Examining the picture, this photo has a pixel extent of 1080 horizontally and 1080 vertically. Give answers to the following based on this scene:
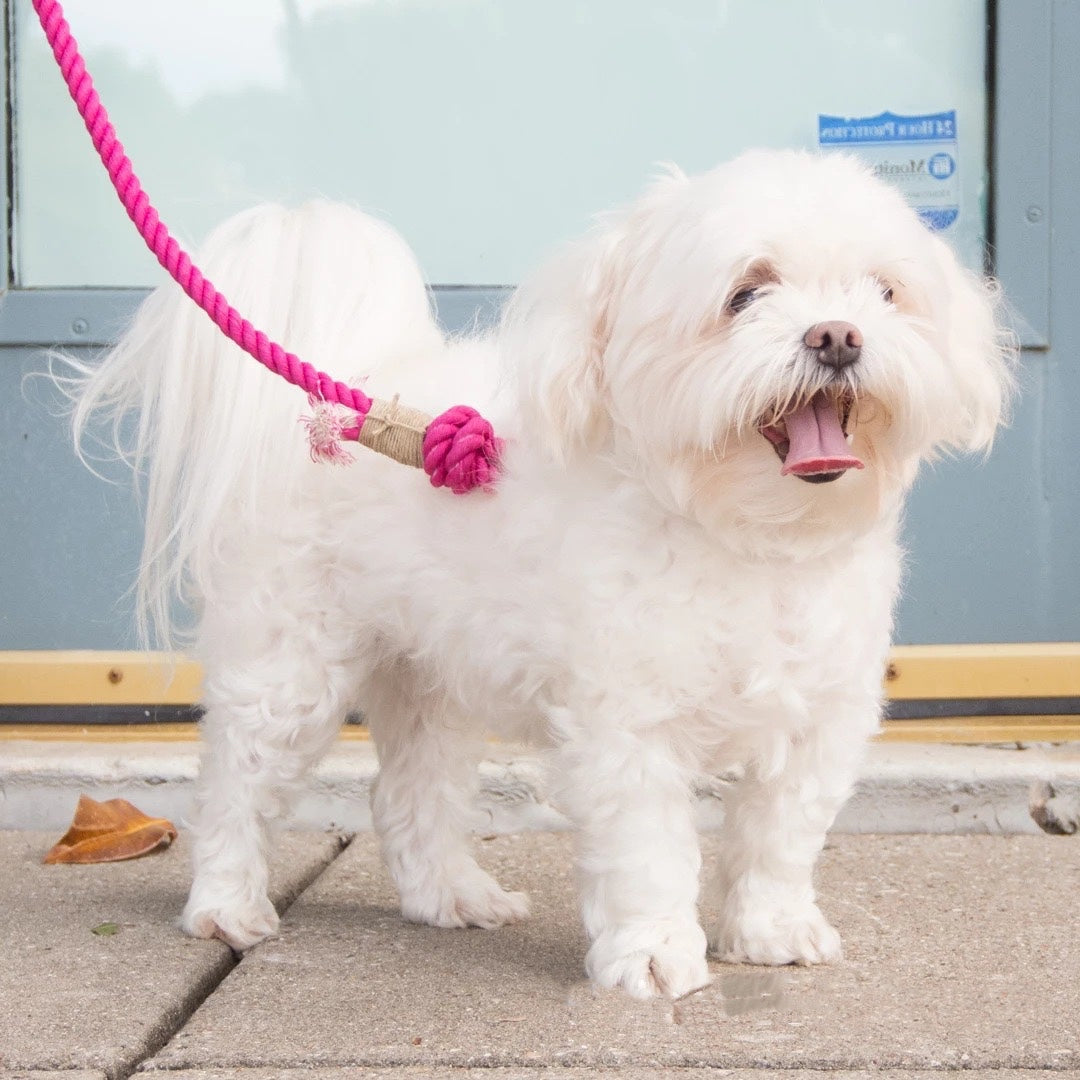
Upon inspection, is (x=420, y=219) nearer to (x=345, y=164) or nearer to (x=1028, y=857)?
(x=345, y=164)

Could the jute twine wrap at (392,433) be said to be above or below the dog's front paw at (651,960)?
above

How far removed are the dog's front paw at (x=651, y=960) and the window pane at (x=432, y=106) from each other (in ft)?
7.41

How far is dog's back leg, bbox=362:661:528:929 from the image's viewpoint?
3318 mm

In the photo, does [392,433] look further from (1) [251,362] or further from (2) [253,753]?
(2) [253,753]

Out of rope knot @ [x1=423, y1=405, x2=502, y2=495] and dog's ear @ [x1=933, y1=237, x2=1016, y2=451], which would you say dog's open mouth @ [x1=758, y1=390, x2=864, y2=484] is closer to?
dog's ear @ [x1=933, y1=237, x2=1016, y2=451]

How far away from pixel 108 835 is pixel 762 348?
229 cm

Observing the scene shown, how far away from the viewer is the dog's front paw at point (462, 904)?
10.8ft

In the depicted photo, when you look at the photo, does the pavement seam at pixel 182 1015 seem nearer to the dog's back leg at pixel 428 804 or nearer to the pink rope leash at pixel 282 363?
the dog's back leg at pixel 428 804

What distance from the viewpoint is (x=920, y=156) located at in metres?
4.28

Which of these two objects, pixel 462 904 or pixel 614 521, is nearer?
pixel 614 521

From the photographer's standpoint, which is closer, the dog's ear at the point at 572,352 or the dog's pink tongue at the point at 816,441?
the dog's pink tongue at the point at 816,441

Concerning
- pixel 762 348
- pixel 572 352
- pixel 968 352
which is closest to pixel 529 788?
pixel 572 352

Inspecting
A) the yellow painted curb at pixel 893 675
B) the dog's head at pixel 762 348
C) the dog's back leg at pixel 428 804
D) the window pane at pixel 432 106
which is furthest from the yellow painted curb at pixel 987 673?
the dog's head at pixel 762 348

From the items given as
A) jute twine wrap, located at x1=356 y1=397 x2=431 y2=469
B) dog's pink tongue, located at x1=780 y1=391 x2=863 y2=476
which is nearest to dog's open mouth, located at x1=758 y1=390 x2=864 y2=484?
dog's pink tongue, located at x1=780 y1=391 x2=863 y2=476
